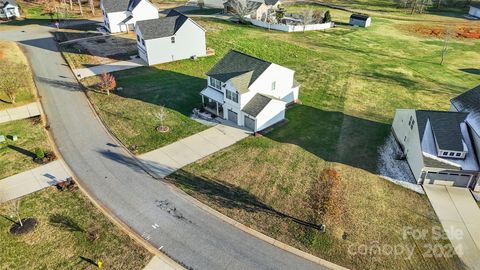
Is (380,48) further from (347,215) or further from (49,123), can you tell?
(49,123)

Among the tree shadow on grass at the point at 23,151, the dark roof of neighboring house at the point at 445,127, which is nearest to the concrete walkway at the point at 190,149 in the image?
the tree shadow on grass at the point at 23,151

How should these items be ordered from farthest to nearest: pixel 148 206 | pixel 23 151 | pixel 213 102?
pixel 213 102
pixel 23 151
pixel 148 206

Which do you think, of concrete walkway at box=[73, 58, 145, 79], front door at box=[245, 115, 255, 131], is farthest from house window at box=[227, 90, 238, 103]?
concrete walkway at box=[73, 58, 145, 79]

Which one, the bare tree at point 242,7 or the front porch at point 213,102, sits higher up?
the bare tree at point 242,7

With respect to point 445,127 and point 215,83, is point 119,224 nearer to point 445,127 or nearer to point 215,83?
point 215,83

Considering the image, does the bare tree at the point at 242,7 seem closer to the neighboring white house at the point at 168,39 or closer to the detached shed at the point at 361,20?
the detached shed at the point at 361,20

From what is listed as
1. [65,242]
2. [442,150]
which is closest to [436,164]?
[442,150]

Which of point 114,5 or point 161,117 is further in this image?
point 114,5
